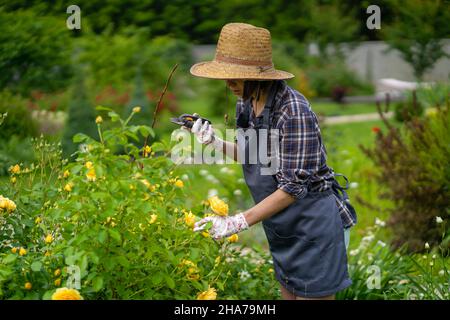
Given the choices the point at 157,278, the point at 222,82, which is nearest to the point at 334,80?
the point at 222,82

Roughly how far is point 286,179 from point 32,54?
5.85 metres

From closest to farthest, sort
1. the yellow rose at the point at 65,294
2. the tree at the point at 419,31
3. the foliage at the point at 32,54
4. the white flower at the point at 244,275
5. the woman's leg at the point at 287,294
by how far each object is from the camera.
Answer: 1. the yellow rose at the point at 65,294
2. the woman's leg at the point at 287,294
3. the white flower at the point at 244,275
4. the foliage at the point at 32,54
5. the tree at the point at 419,31

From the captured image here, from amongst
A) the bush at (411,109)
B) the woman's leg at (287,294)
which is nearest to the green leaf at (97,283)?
the woman's leg at (287,294)

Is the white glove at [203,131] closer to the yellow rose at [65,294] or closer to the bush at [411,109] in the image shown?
the yellow rose at [65,294]

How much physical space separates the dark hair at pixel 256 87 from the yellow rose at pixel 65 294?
1003 millimetres

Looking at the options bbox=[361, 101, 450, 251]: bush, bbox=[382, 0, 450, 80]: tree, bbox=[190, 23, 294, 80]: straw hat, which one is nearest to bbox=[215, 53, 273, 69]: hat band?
bbox=[190, 23, 294, 80]: straw hat

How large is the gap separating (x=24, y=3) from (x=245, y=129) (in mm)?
7203

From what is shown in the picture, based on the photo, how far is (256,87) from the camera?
2.48 m

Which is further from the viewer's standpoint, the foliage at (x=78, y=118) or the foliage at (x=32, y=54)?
the foliage at (x=32, y=54)

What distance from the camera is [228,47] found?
2441mm

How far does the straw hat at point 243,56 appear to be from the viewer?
2.38 metres

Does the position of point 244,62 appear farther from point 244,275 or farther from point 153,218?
point 244,275

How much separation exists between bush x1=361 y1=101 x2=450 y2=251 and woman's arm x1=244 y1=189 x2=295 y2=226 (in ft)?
6.44
